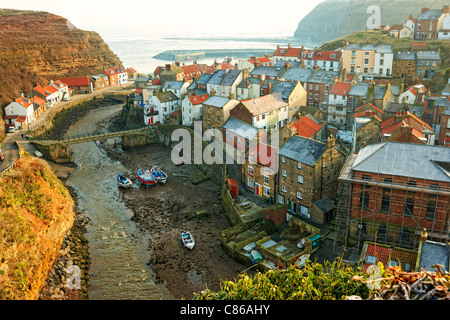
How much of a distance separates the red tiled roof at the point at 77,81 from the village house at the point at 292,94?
48.1 meters

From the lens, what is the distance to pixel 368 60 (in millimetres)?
57938

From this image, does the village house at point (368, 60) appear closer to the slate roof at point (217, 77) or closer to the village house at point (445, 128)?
the slate roof at point (217, 77)

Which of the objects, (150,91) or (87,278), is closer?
(87,278)

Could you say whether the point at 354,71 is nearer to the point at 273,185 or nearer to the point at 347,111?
the point at 347,111

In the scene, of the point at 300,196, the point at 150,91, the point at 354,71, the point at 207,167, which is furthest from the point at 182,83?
the point at 300,196

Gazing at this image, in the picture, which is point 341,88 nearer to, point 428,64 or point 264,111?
point 264,111

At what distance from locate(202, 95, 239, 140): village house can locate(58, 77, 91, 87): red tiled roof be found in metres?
44.2

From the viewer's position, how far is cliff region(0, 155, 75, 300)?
832 inches

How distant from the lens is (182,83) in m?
54.6

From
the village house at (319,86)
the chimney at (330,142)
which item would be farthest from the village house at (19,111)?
the chimney at (330,142)

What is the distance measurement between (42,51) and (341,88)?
6773 cm

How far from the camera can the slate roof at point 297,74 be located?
51.6 metres

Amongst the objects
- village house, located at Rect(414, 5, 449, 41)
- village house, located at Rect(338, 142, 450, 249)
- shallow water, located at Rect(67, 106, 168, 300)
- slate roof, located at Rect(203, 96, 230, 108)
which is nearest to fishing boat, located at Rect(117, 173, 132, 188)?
shallow water, located at Rect(67, 106, 168, 300)
